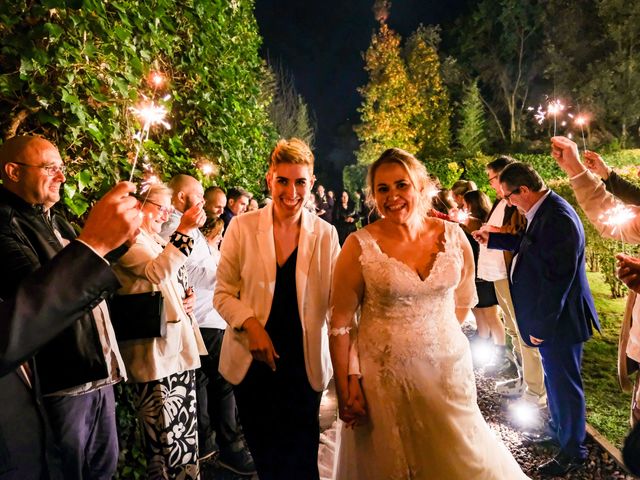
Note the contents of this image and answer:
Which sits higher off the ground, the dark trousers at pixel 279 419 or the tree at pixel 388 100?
the tree at pixel 388 100

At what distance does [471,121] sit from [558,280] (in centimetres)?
2848

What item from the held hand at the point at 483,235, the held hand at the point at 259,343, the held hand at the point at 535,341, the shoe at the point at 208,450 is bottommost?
the shoe at the point at 208,450

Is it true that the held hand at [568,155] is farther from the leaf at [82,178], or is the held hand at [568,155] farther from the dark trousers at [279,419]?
the leaf at [82,178]

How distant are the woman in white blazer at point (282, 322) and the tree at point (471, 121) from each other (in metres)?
28.4

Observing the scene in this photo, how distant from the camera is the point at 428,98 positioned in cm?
2952

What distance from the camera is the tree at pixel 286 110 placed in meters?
26.3

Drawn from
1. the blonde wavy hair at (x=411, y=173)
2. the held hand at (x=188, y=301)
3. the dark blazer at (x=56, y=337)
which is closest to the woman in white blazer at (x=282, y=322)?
the blonde wavy hair at (x=411, y=173)

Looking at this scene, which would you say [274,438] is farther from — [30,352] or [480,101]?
[480,101]

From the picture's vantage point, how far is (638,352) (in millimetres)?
2867

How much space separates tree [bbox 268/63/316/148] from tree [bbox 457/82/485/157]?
11.7 meters

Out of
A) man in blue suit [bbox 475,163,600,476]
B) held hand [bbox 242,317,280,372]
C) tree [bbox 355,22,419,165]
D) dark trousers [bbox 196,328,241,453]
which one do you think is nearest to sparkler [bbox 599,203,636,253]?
man in blue suit [bbox 475,163,600,476]

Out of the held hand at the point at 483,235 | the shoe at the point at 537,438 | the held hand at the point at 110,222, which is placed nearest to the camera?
the held hand at the point at 110,222

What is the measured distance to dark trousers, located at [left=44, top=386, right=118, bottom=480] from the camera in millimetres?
2273

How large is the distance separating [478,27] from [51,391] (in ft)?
117
